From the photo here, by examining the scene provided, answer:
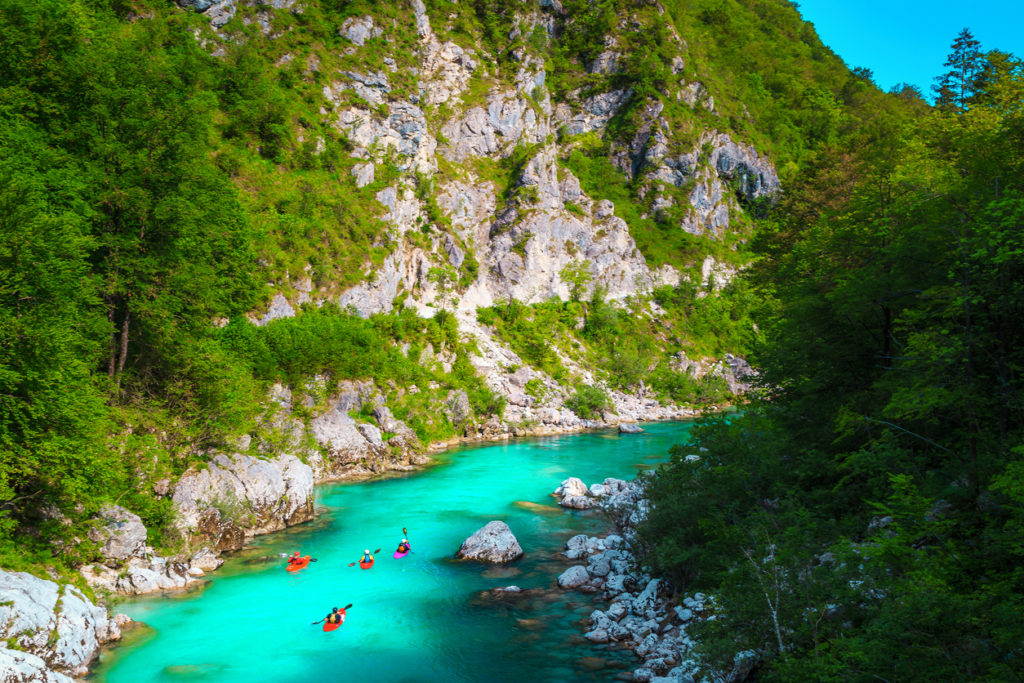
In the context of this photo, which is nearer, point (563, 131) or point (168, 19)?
point (168, 19)

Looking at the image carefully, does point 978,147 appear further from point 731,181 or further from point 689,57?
point 689,57

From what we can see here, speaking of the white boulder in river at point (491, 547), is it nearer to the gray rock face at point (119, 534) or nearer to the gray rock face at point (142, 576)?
the gray rock face at point (142, 576)

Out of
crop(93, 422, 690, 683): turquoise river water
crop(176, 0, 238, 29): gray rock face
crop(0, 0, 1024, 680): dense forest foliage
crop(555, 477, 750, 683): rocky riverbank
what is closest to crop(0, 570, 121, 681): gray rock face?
crop(93, 422, 690, 683): turquoise river water

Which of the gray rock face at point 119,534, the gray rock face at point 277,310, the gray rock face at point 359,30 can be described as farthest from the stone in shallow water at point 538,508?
the gray rock face at point 359,30

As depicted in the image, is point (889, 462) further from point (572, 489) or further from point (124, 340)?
point (124, 340)

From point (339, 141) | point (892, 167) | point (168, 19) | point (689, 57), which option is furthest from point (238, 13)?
point (689, 57)
